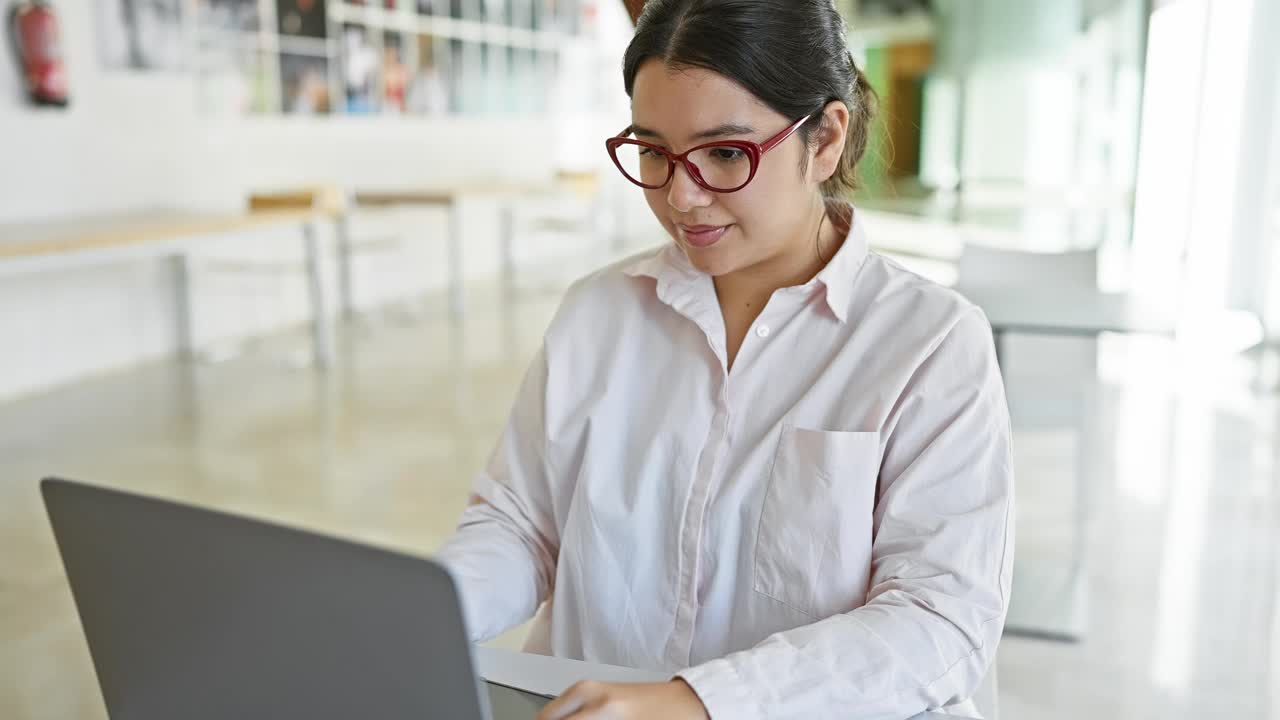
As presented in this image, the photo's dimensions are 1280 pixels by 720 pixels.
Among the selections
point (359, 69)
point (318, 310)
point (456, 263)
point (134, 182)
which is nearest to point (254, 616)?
point (318, 310)

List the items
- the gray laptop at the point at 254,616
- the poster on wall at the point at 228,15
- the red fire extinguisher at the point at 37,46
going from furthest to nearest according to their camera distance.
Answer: the poster on wall at the point at 228,15 < the red fire extinguisher at the point at 37,46 < the gray laptop at the point at 254,616

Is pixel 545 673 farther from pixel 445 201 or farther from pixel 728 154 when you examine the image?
pixel 445 201

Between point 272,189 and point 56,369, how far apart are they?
1.73m

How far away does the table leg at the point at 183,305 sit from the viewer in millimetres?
5750

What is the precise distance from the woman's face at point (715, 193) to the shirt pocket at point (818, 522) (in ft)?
0.61

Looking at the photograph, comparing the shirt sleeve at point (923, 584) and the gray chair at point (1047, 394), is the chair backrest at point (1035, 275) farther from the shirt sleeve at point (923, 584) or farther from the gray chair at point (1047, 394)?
the shirt sleeve at point (923, 584)

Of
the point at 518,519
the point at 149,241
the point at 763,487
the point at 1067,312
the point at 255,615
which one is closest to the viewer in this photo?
the point at 255,615

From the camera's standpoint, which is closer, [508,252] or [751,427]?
[751,427]

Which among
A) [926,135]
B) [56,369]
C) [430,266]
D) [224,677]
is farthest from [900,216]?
[224,677]

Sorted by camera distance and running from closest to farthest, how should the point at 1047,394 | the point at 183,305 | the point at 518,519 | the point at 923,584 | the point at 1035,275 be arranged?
the point at 923,584 < the point at 518,519 < the point at 1047,394 < the point at 1035,275 < the point at 183,305

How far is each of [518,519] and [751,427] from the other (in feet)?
0.90

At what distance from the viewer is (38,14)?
188 inches

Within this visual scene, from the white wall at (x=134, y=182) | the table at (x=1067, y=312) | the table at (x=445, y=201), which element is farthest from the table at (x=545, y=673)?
the table at (x=445, y=201)

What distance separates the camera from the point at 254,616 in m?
0.63
